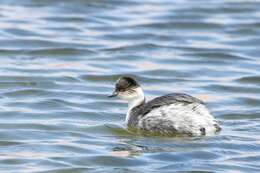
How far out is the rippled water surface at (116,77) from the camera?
1149 cm

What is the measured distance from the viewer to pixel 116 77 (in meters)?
15.9

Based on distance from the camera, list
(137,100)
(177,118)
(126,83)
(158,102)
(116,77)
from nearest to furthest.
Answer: (177,118) → (158,102) → (126,83) → (137,100) → (116,77)

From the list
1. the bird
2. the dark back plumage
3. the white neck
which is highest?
the white neck

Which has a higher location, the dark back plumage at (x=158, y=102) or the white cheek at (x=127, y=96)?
the white cheek at (x=127, y=96)

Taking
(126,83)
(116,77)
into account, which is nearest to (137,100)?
(126,83)

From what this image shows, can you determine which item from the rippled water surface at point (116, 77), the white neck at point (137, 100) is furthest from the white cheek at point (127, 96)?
the rippled water surface at point (116, 77)

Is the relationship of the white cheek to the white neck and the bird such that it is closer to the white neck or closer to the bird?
the white neck

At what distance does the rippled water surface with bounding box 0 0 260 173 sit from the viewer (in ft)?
37.7

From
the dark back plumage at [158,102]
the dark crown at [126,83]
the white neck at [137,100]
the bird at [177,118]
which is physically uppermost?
the dark crown at [126,83]

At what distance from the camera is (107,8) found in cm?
2208

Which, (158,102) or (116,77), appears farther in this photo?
(116,77)

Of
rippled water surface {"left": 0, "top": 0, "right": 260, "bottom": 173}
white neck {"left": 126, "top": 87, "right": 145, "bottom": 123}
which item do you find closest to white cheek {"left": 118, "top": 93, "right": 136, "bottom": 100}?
white neck {"left": 126, "top": 87, "right": 145, "bottom": 123}

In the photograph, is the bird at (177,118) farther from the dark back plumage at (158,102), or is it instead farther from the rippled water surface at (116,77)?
the rippled water surface at (116,77)

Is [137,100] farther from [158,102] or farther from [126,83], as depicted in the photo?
[158,102]
